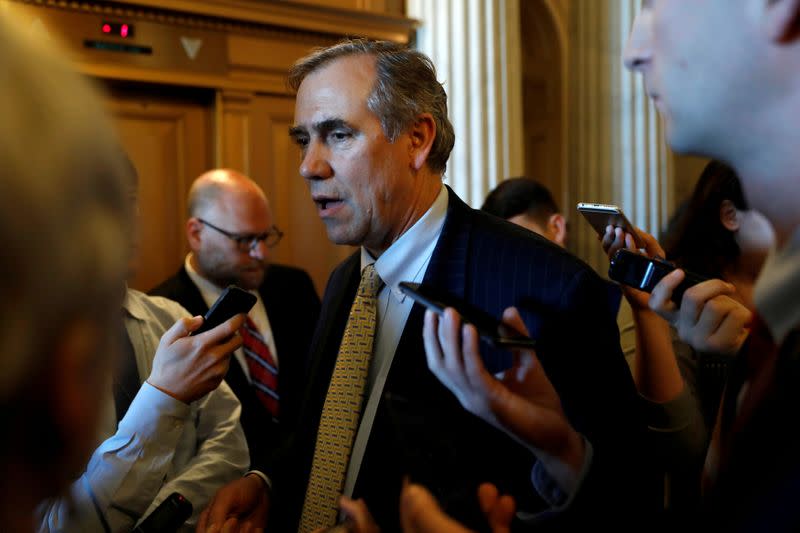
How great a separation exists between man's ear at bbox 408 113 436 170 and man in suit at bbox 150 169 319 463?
1575 millimetres

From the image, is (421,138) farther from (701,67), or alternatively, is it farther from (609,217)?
(701,67)

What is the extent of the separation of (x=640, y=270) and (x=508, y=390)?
0.58 metres

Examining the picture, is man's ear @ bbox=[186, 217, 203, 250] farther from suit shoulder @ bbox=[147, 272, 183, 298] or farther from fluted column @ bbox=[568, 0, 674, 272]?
fluted column @ bbox=[568, 0, 674, 272]

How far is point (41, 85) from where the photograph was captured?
1.95 feet

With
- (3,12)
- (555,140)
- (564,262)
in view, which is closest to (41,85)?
(3,12)

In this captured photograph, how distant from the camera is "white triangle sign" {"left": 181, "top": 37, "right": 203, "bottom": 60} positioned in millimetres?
4633

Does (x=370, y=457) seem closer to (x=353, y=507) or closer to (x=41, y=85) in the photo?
(x=353, y=507)

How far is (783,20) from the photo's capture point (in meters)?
0.71

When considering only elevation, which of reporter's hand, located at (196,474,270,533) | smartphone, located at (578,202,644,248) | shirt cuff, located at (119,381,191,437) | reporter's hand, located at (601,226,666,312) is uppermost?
smartphone, located at (578,202,644,248)

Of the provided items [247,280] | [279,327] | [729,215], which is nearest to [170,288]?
[247,280]

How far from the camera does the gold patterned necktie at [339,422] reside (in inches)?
64.3

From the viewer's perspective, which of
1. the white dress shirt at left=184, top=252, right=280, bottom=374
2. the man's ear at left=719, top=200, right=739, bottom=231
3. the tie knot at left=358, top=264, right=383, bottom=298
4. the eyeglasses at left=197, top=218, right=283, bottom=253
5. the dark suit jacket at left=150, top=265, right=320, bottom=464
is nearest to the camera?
the tie knot at left=358, top=264, right=383, bottom=298

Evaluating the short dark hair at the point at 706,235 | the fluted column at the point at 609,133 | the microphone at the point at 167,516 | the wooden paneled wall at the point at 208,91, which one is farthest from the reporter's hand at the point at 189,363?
the fluted column at the point at 609,133

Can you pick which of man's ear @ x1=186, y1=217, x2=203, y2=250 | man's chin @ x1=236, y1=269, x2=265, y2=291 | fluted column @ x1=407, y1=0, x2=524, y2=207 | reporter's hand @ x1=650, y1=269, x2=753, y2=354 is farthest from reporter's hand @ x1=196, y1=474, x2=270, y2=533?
fluted column @ x1=407, y1=0, x2=524, y2=207
